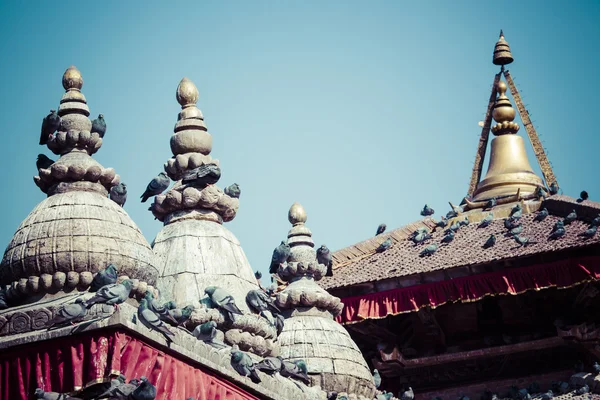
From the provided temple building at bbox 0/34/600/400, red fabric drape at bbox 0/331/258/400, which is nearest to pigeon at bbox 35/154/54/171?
temple building at bbox 0/34/600/400

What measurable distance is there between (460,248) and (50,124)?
13096 mm

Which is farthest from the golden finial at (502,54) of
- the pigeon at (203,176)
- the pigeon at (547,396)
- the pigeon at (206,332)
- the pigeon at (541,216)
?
the pigeon at (206,332)

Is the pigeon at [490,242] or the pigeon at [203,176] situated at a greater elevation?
the pigeon at [490,242]

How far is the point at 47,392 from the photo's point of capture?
12.3m

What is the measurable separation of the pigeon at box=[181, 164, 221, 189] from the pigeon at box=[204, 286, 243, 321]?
6.46ft

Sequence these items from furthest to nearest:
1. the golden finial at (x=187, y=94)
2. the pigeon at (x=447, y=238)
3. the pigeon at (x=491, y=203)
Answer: the pigeon at (x=491, y=203) → the pigeon at (x=447, y=238) → the golden finial at (x=187, y=94)

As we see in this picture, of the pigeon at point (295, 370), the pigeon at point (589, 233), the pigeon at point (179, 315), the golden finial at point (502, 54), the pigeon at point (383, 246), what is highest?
the golden finial at point (502, 54)

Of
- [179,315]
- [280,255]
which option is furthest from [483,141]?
[179,315]

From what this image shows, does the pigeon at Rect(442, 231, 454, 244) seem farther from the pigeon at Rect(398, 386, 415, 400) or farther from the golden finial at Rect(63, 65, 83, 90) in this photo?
the golden finial at Rect(63, 65, 83, 90)

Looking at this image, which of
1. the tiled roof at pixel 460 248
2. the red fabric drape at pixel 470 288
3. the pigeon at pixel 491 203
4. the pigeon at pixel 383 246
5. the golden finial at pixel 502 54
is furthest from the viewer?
the golden finial at pixel 502 54

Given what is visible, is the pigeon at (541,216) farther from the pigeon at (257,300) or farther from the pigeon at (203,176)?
the pigeon at (257,300)

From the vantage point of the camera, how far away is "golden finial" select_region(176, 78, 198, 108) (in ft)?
58.1

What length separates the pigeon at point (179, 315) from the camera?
13336 mm

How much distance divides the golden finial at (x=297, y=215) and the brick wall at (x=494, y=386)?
7.30 m
